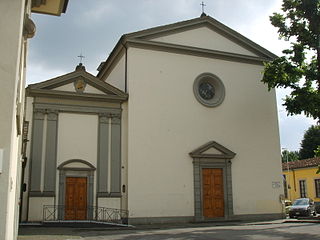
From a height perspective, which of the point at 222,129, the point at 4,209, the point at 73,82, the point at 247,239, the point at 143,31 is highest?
the point at 143,31

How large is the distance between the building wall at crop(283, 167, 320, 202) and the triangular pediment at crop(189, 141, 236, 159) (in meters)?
17.7

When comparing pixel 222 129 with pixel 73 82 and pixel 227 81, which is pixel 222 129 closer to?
pixel 227 81

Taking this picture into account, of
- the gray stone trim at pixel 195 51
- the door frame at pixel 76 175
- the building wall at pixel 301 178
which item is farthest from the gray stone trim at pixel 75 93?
the building wall at pixel 301 178

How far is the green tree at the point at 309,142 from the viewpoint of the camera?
Answer: 4900 cm

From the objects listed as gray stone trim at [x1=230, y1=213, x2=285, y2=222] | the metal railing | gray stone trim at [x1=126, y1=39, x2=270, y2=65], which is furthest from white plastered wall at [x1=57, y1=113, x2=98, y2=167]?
gray stone trim at [x1=230, y1=213, x2=285, y2=222]

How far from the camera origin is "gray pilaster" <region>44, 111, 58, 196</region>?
18.2 metres

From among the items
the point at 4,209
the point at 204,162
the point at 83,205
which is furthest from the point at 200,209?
the point at 4,209

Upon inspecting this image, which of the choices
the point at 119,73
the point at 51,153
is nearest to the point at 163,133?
the point at 119,73

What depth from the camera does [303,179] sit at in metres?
37.8

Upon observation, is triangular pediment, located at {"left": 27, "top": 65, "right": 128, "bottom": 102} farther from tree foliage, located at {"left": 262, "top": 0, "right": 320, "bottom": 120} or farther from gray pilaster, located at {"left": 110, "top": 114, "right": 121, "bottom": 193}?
tree foliage, located at {"left": 262, "top": 0, "right": 320, "bottom": 120}

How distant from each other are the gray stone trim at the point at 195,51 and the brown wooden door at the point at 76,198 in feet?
24.7

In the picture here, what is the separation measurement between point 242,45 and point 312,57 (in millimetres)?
4576

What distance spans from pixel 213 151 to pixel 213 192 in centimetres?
219

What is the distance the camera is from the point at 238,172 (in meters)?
22.0
